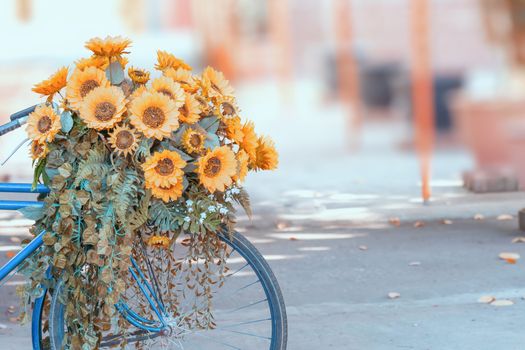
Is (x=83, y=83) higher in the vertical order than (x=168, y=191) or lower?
higher

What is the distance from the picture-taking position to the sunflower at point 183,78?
12.4ft

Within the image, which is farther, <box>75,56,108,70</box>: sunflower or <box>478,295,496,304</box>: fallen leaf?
<box>478,295,496,304</box>: fallen leaf

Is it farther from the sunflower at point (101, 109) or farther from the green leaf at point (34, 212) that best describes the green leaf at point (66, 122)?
the green leaf at point (34, 212)

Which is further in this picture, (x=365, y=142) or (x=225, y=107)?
(x=365, y=142)

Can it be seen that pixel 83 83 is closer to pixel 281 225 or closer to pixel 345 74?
pixel 281 225

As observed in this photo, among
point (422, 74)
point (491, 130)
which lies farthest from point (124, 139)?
point (491, 130)

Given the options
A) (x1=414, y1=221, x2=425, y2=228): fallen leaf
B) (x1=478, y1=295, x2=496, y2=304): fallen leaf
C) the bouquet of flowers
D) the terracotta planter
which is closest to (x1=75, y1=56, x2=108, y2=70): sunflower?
the bouquet of flowers

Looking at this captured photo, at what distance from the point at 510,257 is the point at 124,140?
324 centimetres

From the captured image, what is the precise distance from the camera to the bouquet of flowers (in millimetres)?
3625

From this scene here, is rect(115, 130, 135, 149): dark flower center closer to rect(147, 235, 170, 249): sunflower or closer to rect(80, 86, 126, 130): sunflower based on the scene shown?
rect(80, 86, 126, 130): sunflower

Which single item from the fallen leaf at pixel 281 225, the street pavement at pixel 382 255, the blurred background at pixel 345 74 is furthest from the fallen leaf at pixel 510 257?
the blurred background at pixel 345 74

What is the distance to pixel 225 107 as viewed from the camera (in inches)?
151

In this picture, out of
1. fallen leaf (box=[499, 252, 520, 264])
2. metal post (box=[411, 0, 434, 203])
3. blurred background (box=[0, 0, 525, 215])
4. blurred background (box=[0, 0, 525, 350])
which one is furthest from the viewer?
blurred background (box=[0, 0, 525, 215])

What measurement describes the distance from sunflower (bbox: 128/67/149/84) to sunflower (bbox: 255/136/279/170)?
1.60 ft
